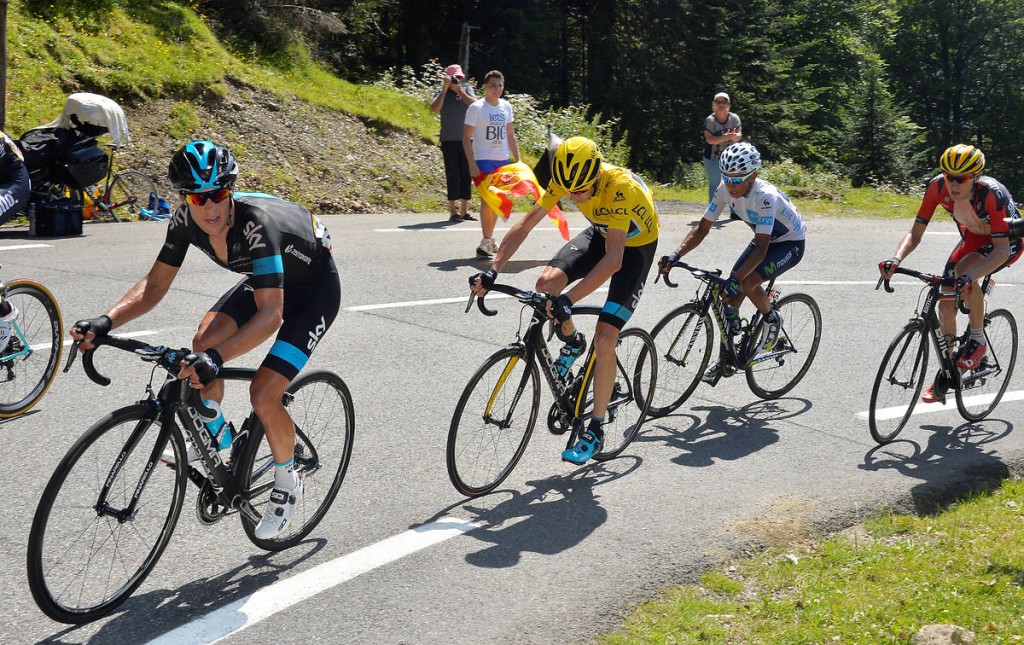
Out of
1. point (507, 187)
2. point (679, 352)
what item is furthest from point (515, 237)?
point (507, 187)

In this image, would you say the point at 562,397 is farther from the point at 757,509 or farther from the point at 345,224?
the point at 345,224

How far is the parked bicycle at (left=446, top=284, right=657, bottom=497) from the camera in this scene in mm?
5801

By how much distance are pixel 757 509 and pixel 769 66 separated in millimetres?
35649

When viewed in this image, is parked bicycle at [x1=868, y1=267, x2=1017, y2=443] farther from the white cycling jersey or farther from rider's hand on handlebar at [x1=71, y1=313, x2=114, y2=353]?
rider's hand on handlebar at [x1=71, y1=313, x2=114, y2=353]

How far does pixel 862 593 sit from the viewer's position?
4.92 metres

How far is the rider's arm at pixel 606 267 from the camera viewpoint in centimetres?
618

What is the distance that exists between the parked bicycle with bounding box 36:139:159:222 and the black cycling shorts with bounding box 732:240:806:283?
28.8 ft

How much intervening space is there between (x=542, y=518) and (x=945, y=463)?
309 cm

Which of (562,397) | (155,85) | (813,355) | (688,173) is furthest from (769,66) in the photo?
(562,397)

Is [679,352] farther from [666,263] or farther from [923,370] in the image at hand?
[923,370]

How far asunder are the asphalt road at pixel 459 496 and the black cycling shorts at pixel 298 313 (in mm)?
1019

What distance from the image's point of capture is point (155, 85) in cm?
1794

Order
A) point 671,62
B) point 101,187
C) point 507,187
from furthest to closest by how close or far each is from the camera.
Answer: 1. point 671,62
2. point 101,187
3. point 507,187

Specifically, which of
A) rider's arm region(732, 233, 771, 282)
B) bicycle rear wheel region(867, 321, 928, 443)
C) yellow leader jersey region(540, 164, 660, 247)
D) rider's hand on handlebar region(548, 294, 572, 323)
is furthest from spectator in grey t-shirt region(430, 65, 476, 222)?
rider's hand on handlebar region(548, 294, 572, 323)
